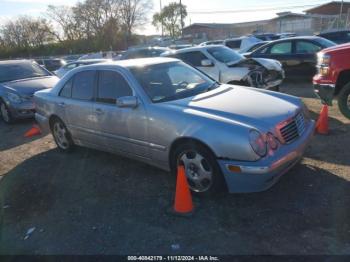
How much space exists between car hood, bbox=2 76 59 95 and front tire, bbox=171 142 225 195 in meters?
6.09

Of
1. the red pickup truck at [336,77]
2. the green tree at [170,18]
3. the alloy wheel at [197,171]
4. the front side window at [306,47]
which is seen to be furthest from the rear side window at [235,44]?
the green tree at [170,18]

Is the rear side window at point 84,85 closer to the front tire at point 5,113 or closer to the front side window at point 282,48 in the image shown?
the front tire at point 5,113

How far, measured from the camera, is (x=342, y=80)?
238 inches

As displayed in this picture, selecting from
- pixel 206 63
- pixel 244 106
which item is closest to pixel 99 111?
pixel 244 106

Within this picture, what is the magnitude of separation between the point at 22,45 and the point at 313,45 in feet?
152

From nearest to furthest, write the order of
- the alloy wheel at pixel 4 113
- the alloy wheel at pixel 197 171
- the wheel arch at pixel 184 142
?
the wheel arch at pixel 184 142 < the alloy wheel at pixel 197 171 < the alloy wheel at pixel 4 113

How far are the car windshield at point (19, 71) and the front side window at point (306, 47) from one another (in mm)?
7892

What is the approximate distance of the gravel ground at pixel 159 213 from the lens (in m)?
3.07

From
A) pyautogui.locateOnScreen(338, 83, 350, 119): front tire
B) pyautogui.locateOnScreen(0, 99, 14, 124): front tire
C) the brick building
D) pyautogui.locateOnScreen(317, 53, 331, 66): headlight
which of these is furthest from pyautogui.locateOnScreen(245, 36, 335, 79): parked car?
the brick building

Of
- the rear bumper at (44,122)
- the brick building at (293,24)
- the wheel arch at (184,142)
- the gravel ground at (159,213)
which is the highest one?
the brick building at (293,24)

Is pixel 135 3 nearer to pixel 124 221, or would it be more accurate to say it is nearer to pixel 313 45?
pixel 313 45

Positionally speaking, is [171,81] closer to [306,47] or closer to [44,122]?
[44,122]

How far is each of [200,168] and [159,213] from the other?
2.23 feet

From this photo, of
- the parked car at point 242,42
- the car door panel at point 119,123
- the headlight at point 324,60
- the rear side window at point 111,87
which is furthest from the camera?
the parked car at point 242,42
